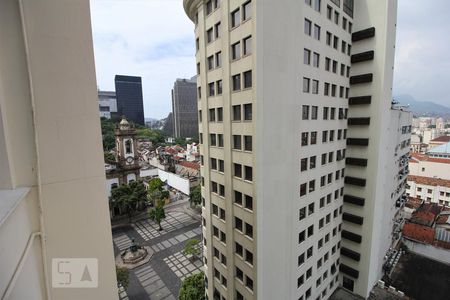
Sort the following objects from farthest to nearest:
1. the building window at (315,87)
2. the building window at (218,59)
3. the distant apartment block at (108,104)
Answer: the distant apartment block at (108,104), the building window at (315,87), the building window at (218,59)

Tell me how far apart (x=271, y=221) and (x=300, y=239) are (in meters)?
4.59

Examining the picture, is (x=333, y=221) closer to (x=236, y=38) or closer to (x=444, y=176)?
(x=236, y=38)

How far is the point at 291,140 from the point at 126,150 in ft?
120

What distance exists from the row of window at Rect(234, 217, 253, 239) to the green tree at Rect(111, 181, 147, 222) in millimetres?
28540

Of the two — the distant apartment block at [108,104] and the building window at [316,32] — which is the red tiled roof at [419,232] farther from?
the distant apartment block at [108,104]

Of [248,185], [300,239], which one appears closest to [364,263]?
[300,239]

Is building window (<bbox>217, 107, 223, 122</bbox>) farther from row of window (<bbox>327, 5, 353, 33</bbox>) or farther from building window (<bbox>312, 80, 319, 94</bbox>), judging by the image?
row of window (<bbox>327, 5, 353, 33</bbox>)

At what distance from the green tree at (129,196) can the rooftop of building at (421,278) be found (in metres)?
38.6

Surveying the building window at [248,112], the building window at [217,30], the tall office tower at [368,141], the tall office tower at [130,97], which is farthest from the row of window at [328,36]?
the tall office tower at [130,97]

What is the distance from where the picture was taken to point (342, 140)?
21.2 meters

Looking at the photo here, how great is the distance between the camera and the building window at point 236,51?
13104 mm

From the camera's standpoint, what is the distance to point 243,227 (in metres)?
14.3

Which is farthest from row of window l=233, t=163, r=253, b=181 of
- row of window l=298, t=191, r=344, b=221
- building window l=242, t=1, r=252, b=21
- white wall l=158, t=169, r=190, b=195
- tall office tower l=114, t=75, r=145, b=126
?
tall office tower l=114, t=75, r=145, b=126

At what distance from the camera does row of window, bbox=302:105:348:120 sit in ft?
51.9
